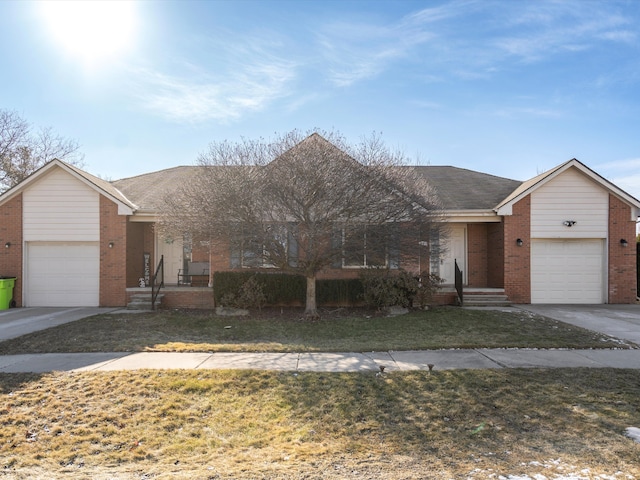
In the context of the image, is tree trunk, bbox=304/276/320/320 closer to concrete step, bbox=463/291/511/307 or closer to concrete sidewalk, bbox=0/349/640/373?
concrete sidewalk, bbox=0/349/640/373

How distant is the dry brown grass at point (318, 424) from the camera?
12.3 ft

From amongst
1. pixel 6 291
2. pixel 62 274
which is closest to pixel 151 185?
pixel 62 274

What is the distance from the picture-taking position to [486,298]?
13672mm

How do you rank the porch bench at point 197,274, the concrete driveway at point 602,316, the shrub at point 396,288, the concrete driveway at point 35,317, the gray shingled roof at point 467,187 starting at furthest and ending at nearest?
1. the porch bench at point 197,274
2. the gray shingled roof at point 467,187
3. the shrub at point 396,288
4. the concrete driveway at point 35,317
5. the concrete driveway at point 602,316

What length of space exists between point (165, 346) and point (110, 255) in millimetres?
7314

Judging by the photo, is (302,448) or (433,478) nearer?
(433,478)

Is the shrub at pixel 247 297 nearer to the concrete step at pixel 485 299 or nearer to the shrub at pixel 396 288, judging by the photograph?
the shrub at pixel 396 288

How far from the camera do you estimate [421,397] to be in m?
5.32

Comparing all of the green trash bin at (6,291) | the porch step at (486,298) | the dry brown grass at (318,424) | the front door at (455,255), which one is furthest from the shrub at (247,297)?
the green trash bin at (6,291)

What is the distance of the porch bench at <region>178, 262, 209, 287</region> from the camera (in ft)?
50.5

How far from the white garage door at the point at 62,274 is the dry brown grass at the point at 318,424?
8.32m

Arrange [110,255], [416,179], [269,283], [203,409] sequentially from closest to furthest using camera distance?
1. [203,409]
2. [416,179]
3. [269,283]
4. [110,255]

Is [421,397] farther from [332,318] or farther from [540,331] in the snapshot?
[332,318]

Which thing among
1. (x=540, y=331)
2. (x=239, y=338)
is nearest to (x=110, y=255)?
(x=239, y=338)
